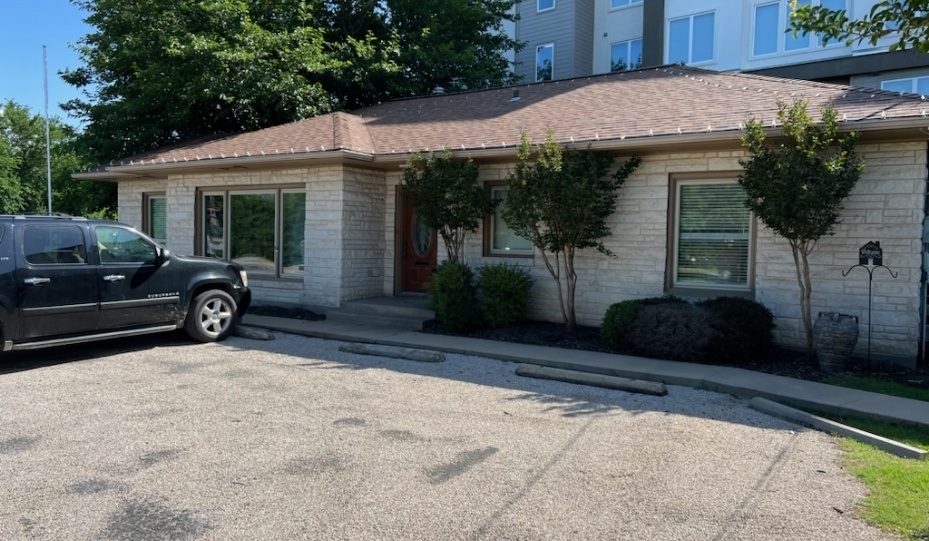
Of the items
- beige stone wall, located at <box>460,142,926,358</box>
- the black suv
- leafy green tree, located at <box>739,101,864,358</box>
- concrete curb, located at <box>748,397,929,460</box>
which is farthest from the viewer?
beige stone wall, located at <box>460,142,926,358</box>

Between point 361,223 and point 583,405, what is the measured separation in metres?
7.35

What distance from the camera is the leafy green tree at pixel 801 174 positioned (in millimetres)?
8219

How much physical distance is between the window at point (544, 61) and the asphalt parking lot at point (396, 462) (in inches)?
822

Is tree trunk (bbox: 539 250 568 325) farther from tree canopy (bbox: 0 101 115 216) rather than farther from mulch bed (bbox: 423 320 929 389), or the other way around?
tree canopy (bbox: 0 101 115 216)

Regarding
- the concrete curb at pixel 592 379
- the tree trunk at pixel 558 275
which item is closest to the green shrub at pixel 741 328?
→ the concrete curb at pixel 592 379

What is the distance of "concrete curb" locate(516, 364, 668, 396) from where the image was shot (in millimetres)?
7438

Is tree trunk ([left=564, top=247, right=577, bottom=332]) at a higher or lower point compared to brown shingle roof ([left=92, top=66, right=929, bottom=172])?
lower

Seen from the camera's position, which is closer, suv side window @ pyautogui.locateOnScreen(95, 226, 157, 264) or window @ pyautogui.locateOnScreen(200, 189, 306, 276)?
suv side window @ pyautogui.locateOnScreen(95, 226, 157, 264)

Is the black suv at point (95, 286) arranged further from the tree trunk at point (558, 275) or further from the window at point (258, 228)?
the tree trunk at point (558, 275)

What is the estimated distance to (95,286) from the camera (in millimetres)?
8734

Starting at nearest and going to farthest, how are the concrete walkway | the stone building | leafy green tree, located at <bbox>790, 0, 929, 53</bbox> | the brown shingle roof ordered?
1. leafy green tree, located at <bbox>790, 0, 929, 53</bbox>
2. the concrete walkway
3. the stone building
4. the brown shingle roof

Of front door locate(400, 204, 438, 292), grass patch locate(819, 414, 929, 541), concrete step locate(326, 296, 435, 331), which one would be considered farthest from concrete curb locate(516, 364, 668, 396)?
front door locate(400, 204, 438, 292)

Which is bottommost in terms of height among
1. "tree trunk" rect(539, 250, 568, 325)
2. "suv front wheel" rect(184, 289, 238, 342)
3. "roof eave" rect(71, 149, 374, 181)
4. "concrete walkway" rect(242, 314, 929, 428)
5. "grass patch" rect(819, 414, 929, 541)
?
"grass patch" rect(819, 414, 929, 541)

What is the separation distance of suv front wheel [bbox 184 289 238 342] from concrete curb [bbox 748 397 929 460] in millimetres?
7298
